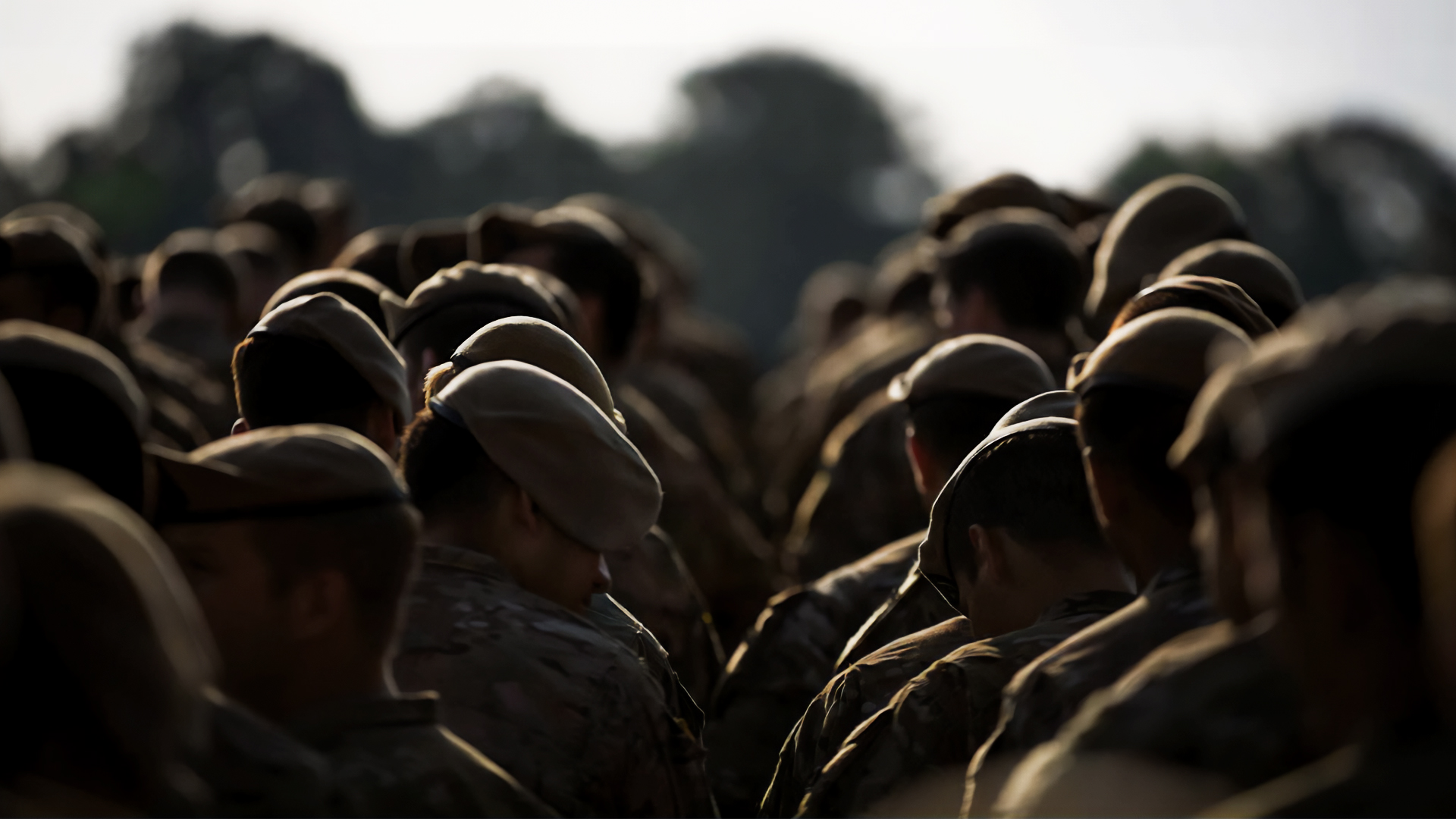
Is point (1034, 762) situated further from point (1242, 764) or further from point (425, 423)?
point (425, 423)

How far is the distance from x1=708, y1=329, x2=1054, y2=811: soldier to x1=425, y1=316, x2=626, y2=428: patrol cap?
111cm

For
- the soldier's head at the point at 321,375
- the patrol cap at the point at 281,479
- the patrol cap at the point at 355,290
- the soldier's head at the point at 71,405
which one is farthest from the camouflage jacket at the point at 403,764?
the patrol cap at the point at 355,290

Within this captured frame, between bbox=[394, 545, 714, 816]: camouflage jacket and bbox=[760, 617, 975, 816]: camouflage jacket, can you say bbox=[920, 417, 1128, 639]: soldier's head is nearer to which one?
bbox=[760, 617, 975, 816]: camouflage jacket

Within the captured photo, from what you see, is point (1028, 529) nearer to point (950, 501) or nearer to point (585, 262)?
point (950, 501)

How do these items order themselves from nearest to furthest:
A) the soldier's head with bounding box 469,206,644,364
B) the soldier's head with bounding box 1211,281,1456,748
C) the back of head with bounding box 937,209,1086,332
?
the soldier's head with bounding box 1211,281,1456,748 < the soldier's head with bounding box 469,206,644,364 < the back of head with bounding box 937,209,1086,332

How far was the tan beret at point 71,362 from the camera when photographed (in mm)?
3574

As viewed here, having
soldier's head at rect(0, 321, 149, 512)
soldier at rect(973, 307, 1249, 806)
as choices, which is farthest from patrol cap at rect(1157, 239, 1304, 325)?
soldier's head at rect(0, 321, 149, 512)

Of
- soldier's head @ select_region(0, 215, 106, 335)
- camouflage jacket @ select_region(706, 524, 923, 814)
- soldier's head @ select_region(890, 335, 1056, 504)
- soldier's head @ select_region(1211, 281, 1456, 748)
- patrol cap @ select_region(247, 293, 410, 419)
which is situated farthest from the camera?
soldier's head @ select_region(0, 215, 106, 335)

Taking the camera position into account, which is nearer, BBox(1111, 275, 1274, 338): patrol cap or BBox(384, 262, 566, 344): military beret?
BBox(1111, 275, 1274, 338): patrol cap

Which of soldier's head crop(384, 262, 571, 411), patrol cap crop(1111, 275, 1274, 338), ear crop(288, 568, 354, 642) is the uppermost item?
patrol cap crop(1111, 275, 1274, 338)

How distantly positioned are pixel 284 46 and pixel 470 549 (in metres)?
47.2

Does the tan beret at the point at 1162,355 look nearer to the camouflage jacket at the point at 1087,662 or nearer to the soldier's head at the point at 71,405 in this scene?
the camouflage jacket at the point at 1087,662

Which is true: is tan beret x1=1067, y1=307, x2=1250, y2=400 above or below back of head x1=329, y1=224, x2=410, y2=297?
above

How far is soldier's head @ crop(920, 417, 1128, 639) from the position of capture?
418cm
